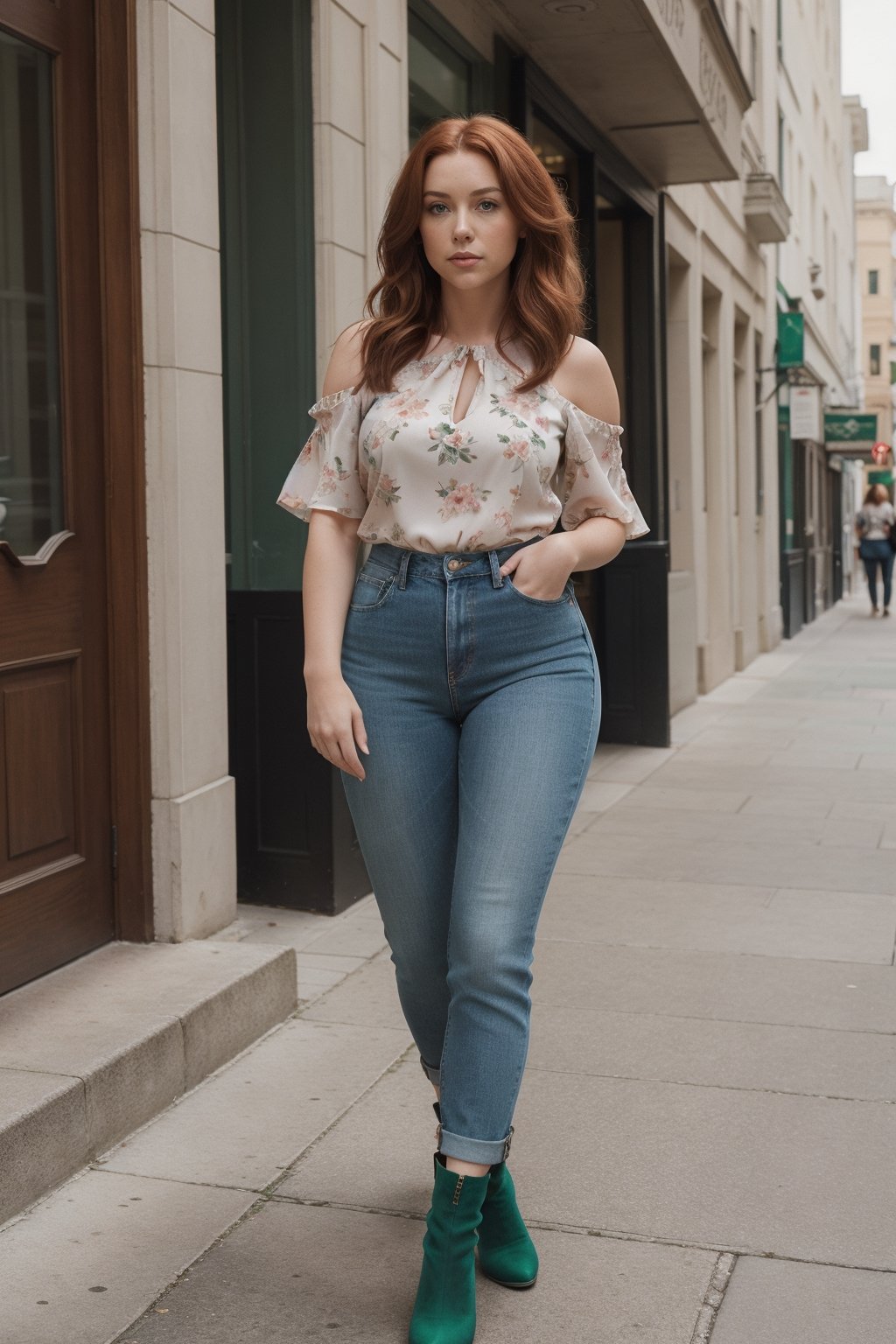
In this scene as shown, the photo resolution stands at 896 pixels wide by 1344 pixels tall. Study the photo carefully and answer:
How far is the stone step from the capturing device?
3400 mm

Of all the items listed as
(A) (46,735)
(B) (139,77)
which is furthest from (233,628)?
(B) (139,77)

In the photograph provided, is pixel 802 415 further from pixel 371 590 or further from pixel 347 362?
pixel 371 590

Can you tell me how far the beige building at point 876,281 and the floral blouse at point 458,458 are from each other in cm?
7026

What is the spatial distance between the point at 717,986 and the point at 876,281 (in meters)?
74.0

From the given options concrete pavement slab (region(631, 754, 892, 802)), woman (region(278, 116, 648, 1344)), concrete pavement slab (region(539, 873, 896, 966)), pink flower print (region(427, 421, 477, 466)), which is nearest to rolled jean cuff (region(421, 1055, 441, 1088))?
woman (region(278, 116, 648, 1344))

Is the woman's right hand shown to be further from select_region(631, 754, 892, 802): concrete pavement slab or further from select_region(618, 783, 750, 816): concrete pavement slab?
select_region(631, 754, 892, 802): concrete pavement slab

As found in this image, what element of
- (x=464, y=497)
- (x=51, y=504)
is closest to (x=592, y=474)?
(x=464, y=497)

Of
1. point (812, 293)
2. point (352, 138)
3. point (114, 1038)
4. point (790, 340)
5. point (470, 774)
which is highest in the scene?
point (812, 293)

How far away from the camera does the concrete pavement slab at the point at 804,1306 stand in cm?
284

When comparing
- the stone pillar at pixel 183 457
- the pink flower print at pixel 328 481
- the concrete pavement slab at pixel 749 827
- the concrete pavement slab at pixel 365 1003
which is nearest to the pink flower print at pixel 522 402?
the pink flower print at pixel 328 481

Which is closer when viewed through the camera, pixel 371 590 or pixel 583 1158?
pixel 371 590

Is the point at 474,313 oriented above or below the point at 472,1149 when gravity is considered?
above

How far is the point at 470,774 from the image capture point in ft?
9.35

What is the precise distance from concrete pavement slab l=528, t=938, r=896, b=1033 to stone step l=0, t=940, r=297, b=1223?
0.61m
